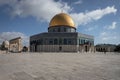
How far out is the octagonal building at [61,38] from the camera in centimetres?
5084

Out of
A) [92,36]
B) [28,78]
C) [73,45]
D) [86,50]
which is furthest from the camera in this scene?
[92,36]

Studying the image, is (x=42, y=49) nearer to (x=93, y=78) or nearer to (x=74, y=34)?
(x=74, y=34)

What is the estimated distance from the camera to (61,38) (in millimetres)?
51000

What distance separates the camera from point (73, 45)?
50719mm

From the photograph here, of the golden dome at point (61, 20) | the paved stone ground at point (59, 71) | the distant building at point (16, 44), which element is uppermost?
the golden dome at point (61, 20)

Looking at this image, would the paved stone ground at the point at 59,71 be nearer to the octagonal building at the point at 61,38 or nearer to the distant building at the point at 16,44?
the octagonal building at the point at 61,38

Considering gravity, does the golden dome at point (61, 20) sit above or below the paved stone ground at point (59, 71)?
above

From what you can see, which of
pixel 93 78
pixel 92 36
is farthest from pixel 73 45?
pixel 93 78

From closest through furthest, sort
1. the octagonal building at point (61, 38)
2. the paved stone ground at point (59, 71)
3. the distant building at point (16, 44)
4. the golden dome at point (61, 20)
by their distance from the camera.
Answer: the paved stone ground at point (59, 71) < the octagonal building at point (61, 38) < the golden dome at point (61, 20) < the distant building at point (16, 44)

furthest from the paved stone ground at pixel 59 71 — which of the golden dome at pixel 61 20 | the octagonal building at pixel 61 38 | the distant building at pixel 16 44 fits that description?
the distant building at pixel 16 44

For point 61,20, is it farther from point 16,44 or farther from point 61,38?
point 16,44

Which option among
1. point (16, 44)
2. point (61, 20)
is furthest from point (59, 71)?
point (16, 44)

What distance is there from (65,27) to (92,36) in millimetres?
11496

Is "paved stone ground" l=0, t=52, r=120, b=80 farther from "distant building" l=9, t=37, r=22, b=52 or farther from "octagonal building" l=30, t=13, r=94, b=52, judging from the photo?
"distant building" l=9, t=37, r=22, b=52
